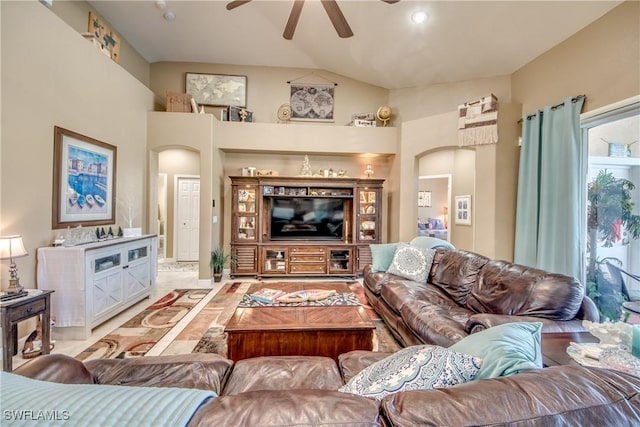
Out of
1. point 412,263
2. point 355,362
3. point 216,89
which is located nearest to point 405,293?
point 412,263

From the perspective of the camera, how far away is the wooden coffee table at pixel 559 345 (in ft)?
4.46

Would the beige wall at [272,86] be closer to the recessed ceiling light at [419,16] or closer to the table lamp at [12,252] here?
the recessed ceiling light at [419,16]

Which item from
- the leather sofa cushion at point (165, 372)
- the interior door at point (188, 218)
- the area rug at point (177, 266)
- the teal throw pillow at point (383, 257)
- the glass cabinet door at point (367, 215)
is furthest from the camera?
the interior door at point (188, 218)

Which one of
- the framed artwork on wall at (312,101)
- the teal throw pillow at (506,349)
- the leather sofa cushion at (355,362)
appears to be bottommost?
the leather sofa cushion at (355,362)

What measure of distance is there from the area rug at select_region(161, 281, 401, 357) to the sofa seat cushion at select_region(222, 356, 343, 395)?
1266 millimetres

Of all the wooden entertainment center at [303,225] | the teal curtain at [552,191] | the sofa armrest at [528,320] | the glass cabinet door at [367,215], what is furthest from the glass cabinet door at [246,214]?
the teal curtain at [552,191]

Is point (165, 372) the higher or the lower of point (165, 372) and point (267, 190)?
the lower

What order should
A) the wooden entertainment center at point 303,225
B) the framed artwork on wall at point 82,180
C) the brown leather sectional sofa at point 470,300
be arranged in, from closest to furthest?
the brown leather sectional sofa at point 470,300
the framed artwork on wall at point 82,180
the wooden entertainment center at point 303,225

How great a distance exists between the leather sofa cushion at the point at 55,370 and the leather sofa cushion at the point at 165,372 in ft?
0.39

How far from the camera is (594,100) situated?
9.68ft

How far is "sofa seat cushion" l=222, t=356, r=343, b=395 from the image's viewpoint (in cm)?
133

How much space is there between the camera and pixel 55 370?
1.05 metres

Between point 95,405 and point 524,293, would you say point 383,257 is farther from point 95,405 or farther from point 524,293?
point 95,405

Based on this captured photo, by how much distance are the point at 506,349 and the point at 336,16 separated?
2.94m
